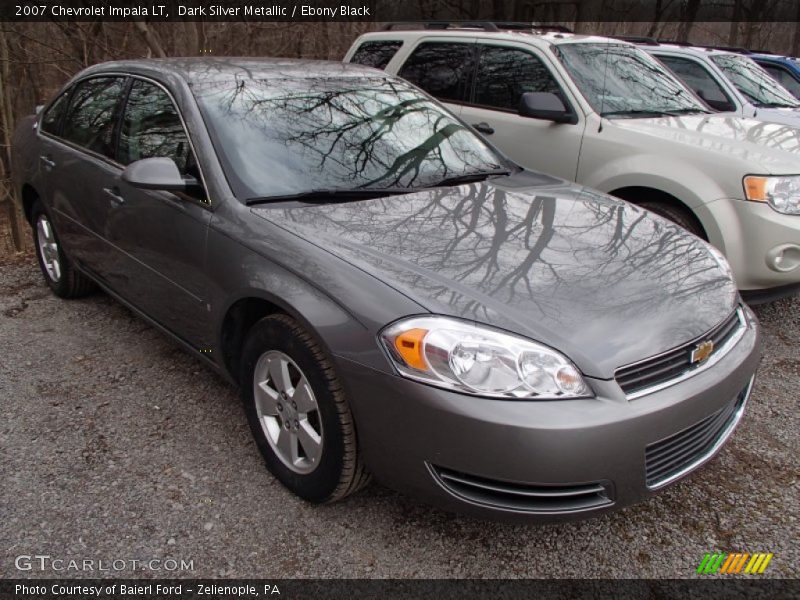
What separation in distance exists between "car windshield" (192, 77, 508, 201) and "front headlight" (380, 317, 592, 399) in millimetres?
1045

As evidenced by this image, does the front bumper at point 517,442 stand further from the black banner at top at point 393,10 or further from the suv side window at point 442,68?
the black banner at top at point 393,10

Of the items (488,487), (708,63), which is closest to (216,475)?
(488,487)

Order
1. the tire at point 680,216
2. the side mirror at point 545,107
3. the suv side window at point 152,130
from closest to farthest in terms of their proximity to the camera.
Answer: the suv side window at point 152,130 → the tire at point 680,216 → the side mirror at point 545,107

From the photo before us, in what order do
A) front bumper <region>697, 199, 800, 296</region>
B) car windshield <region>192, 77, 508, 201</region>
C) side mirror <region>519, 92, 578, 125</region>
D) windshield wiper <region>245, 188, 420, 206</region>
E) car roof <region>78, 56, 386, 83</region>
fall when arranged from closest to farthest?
windshield wiper <region>245, 188, 420, 206</region> < car windshield <region>192, 77, 508, 201</region> < car roof <region>78, 56, 386, 83</region> < front bumper <region>697, 199, 800, 296</region> < side mirror <region>519, 92, 578, 125</region>

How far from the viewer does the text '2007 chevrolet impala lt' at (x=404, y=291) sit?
79.7 inches

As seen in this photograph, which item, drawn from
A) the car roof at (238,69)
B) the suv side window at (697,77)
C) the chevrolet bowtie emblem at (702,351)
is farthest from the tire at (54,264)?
the suv side window at (697,77)

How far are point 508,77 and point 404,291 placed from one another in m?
3.69

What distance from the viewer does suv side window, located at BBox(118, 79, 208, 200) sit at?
3006 mm

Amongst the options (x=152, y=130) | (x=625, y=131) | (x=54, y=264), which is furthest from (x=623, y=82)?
(x=54, y=264)

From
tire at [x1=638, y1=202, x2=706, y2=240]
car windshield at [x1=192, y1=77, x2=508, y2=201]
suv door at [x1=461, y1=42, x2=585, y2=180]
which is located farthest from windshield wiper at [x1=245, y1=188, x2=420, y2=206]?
tire at [x1=638, y1=202, x2=706, y2=240]

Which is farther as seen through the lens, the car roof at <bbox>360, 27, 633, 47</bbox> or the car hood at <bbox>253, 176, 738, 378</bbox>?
the car roof at <bbox>360, 27, 633, 47</bbox>

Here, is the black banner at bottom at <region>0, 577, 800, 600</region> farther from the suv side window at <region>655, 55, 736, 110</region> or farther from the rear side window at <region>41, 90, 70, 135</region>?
the suv side window at <region>655, 55, 736, 110</region>

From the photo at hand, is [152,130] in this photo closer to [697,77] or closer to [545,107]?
[545,107]

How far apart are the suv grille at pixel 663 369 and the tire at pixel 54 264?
3.58 meters
